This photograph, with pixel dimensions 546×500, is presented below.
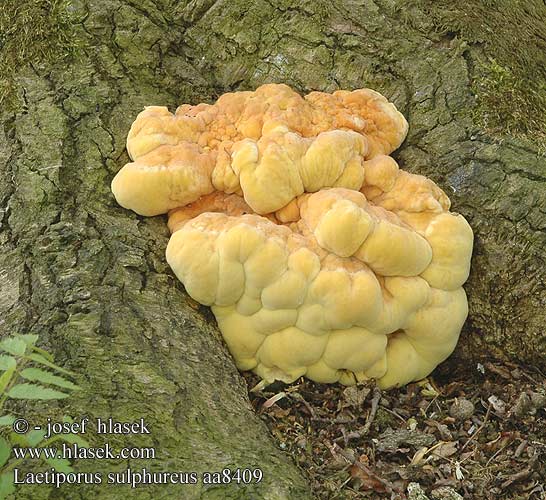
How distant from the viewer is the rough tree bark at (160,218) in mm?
2906

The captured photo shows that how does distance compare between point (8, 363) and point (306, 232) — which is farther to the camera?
point (306, 232)

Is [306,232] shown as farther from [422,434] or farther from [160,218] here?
[422,434]

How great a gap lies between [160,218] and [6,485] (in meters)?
1.79

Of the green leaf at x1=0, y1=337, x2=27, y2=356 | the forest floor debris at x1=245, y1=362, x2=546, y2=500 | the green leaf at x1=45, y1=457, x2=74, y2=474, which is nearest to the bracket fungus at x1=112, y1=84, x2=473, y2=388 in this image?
the forest floor debris at x1=245, y1=362, x2=546, y2=500

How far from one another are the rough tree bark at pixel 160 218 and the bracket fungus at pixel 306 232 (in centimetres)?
19

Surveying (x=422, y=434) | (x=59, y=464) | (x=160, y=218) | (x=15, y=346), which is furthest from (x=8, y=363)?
(x=422, y=434)

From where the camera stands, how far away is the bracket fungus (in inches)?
131

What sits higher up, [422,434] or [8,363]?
[8,363]

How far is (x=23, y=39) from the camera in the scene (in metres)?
4.04

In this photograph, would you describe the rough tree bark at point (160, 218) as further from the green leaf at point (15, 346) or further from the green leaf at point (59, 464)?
the green leaf at point (15, 346)

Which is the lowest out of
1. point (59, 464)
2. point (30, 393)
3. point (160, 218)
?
point (160, 218)

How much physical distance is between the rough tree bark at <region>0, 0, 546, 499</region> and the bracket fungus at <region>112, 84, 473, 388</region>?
189 millimetres

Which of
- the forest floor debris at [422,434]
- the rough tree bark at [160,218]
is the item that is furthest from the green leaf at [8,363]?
the forest floor debris at [422,434]

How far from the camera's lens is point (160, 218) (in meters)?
3.69
